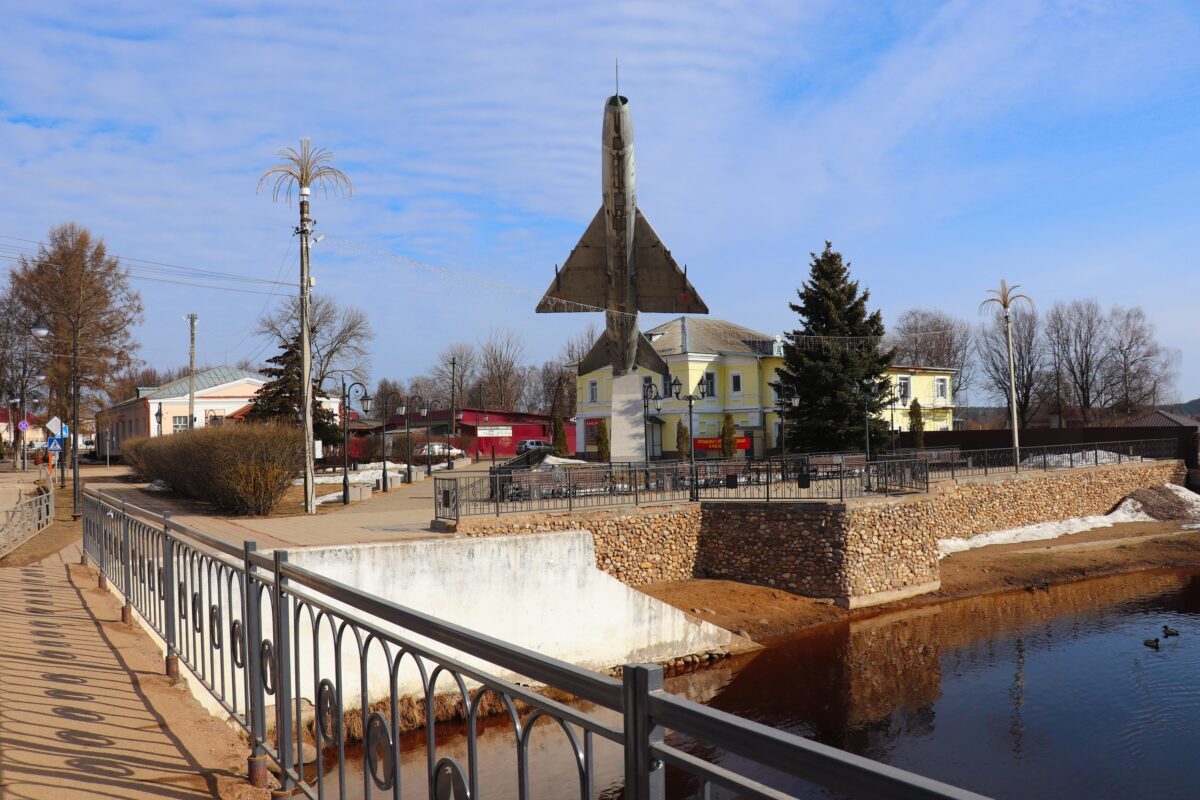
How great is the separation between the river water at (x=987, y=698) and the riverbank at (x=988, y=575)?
0.88 meters

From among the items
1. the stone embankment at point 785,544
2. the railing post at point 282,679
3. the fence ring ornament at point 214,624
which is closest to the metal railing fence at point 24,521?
the stone embankment at point 785,544

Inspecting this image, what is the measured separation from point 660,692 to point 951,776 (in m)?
14.2

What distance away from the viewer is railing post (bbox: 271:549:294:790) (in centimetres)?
420

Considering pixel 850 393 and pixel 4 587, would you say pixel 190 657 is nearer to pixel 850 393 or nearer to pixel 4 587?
pixel 4 587

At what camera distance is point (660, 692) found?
77.6 inches

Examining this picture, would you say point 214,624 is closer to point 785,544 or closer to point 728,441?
point 785,544

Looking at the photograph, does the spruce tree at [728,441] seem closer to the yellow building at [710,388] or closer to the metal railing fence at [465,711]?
the yellow building at [710,388]

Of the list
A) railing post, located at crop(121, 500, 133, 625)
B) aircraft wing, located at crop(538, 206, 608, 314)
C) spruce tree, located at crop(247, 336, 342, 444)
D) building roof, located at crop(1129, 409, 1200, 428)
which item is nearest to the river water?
railing post, located at crop(121, 500, 133, 625)

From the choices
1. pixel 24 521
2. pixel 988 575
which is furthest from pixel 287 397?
pixel 988 575

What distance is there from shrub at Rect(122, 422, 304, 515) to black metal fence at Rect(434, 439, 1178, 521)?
4765mm

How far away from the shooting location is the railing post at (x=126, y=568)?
28.6 ft

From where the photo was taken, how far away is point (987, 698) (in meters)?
18.1

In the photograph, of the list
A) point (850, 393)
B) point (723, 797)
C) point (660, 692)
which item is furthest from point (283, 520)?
point (850, 393)

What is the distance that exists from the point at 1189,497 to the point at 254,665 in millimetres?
48090
